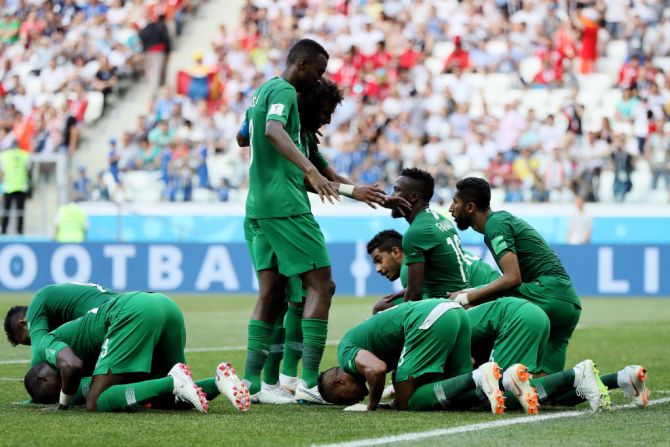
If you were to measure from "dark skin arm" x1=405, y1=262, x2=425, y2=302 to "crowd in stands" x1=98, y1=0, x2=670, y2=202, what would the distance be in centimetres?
1346

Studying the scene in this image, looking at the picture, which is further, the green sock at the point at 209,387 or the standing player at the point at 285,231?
the standing player at the point at 285,231

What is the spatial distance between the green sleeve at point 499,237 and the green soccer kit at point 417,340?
2.06 feet

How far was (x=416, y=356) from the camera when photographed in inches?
314

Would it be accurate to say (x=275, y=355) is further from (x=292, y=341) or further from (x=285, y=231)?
(x=285, y=231)

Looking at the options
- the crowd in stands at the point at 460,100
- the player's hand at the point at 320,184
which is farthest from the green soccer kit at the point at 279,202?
the crowd in stands at the point at 460,100

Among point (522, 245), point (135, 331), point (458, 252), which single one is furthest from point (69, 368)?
point (522, 245)

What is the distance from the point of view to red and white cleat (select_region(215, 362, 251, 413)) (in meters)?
7.77

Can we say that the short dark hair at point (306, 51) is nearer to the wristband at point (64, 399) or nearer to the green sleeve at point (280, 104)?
the green sleeve at point (280, 104)

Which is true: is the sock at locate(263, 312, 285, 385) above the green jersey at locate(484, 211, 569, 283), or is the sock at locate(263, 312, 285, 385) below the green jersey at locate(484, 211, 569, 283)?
below

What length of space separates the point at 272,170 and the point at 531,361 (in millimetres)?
2071

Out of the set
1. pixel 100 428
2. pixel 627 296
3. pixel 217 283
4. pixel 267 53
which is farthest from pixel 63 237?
pixel 100 428

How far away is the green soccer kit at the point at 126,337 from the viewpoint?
7902 millimetres

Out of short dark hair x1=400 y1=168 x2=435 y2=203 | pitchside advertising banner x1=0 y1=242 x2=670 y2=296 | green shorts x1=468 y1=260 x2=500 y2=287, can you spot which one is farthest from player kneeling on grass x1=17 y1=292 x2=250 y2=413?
pitchside advertising banner x1=0 y1=242 x2=670 y2=296

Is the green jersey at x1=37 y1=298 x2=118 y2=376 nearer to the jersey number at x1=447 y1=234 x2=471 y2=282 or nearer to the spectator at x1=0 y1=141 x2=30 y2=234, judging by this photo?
the jersey number at x1=447 y1=234 x2=471 y2=282
